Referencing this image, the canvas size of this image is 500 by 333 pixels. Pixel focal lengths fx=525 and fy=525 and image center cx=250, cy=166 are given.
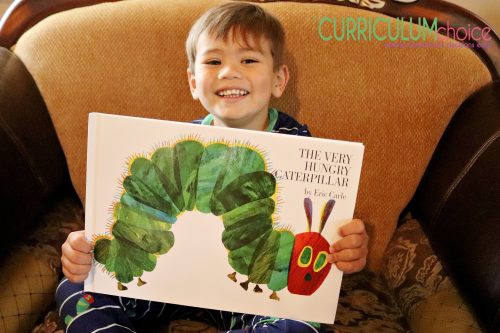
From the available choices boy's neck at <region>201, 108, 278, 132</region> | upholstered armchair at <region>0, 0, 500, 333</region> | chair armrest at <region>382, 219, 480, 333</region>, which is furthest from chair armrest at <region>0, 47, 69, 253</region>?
chair armrest at <region>382, 219, 480, 333</region>

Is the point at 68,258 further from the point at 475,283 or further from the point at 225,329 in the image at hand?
the point at 475,283

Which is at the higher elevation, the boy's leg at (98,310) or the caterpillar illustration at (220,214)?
the caterpillar illustration at (220,214)

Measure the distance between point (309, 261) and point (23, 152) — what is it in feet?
1.96

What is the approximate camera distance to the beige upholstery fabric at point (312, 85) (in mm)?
1164

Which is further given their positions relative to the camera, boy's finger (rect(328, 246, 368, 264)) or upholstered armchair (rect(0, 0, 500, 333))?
upholstered armchair (rect(0, 0, 500, 333))

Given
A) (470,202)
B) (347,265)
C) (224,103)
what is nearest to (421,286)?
(470,202)

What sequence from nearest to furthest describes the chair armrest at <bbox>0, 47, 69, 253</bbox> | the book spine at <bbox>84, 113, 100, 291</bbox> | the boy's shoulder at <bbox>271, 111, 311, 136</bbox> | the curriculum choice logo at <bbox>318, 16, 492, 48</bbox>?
the book spine at <bbox>84, 113, 100, 291</bbox>
the chair armrest at <bbox>0, 47, 69, 253</bbox>
the boy's shoulder at <bbox>271, 111, 311, 136</bbox>
the curriculum choice logo at <bbox>318, 16, 492, 48</bbox>

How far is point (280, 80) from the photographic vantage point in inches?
43.4

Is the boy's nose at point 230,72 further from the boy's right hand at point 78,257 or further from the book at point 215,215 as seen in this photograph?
the boy's right hand at point 78,257

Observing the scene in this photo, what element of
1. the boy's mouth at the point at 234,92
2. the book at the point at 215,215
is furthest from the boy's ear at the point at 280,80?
the book at the point at 215,215

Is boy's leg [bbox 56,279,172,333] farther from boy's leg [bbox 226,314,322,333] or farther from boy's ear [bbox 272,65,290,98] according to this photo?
boy's ear [bbox 272,65,290,98]

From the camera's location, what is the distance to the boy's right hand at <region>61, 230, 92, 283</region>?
0.86 meters

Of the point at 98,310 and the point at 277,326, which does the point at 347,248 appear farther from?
the point at 98,310

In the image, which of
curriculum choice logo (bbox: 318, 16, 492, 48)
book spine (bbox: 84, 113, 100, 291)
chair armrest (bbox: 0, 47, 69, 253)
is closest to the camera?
book spine (bbox: 84, 113, 100, 291)
